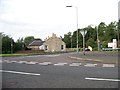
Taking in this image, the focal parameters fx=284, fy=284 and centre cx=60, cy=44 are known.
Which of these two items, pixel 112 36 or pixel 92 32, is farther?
pixel 92 32

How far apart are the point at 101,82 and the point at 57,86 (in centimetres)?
183

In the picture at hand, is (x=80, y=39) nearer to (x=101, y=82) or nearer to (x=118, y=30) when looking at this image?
(x=118, y=30)

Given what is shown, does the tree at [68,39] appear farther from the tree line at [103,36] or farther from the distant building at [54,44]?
the distant building at [54,44]

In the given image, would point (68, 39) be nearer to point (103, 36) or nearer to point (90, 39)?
point (90, 39)

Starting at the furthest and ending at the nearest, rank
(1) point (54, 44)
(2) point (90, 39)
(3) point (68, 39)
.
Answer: (3) point (68, 39)
(2) point (90, 39)
(1) point (54, 44)

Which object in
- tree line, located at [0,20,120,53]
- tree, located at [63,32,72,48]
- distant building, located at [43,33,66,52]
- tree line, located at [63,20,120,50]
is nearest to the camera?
tree line, located at [0,20,120,53]

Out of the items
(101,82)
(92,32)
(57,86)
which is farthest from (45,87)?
(92,32)

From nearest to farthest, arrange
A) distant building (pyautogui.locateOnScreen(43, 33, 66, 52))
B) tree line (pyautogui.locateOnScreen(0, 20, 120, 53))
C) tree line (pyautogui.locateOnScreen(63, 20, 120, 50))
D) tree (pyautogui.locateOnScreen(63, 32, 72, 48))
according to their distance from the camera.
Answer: tree line (pyautogui.locateOnScreen(0, 20, 120, 53))
tree line (pyautogui.locateOnScreen(63, 20, 120, 50))
distant building (pyautogui.locateOnScreen(43, 33, 66, 52))
tree (pyautogui.locateOnScreen(63, 32, 72, 48))

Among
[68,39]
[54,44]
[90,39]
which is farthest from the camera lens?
[68,39]

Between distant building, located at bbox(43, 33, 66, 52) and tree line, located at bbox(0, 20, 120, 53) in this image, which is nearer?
tree line, located at bbox(0, 20, 120, 53)

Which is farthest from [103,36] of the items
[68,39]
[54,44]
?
[68,39]

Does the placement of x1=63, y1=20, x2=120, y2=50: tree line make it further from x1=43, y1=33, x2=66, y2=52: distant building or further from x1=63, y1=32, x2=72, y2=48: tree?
x1=43, y1=33, x2=66, y2=52: distant building

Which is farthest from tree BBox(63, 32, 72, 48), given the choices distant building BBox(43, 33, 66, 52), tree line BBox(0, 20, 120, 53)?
distant building BBox(43, 33, 66, 52)

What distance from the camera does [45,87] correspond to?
9.57 m
